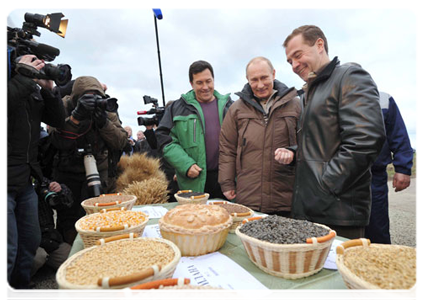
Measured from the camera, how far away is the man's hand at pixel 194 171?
2162mm

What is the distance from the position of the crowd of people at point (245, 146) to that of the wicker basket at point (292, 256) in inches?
22.0

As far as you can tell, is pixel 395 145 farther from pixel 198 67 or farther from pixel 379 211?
pixel 198 67

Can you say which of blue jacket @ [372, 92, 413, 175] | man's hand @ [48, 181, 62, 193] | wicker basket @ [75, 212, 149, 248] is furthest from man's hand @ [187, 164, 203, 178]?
blue jacket @ [372, 92, 413, 175]

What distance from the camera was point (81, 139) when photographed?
2303 millimetres

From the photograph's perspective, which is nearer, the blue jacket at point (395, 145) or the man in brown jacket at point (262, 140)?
the man in brown jacket at point (262, 140)

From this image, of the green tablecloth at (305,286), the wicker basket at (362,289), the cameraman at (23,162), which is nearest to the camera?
the wicker basket at (362,289)

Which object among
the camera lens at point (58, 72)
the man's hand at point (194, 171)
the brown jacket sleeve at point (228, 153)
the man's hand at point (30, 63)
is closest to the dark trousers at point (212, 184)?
the man's hand at point (194, 171)

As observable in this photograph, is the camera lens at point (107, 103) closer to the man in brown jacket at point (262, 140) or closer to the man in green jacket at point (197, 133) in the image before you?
the man in green jacket at point (197, 133)

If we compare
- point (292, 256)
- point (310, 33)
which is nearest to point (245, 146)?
point (310, 33)

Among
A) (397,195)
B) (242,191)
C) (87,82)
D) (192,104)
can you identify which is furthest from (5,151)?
(397,195)

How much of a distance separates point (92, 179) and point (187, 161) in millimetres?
845

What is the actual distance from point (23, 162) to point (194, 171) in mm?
1299

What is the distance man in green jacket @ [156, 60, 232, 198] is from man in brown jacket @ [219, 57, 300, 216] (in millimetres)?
Answer: 342

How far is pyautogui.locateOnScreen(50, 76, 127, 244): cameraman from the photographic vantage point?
2141 mm
